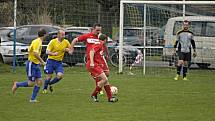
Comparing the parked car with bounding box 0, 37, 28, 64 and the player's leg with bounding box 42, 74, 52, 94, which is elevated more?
the parked car with bounding box 0, 37, 28, 64

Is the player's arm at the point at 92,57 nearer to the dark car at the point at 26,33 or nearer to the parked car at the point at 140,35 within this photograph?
the parked car at the point at 140,35

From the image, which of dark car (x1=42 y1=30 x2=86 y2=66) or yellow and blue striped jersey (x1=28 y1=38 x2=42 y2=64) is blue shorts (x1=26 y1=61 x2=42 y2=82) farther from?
dark car (x1=42 y1=30 x2=86 y2=66)

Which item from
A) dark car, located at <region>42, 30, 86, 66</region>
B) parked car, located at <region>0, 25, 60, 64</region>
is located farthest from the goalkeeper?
parked car, located at <region>0, 25, 60, 64</region>

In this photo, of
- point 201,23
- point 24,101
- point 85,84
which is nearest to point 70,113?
point 24,101

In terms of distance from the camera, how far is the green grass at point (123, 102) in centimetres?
1225

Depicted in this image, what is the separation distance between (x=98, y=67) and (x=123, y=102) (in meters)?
1.04

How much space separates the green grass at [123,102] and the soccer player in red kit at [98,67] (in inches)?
9.5

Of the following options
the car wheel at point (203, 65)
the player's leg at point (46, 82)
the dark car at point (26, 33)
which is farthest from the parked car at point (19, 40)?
the player's leg at point (46, 82)

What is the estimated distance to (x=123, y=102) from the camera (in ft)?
48.7

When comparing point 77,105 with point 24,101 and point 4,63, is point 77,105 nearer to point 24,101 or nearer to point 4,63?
point 24,101

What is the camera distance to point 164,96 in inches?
647

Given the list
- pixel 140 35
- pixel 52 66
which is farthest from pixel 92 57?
pixel 140 35

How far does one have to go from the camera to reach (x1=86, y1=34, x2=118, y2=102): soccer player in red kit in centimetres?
1493

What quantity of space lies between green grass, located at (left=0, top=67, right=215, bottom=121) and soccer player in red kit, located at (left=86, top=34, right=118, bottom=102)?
0.79ft
